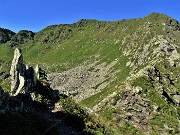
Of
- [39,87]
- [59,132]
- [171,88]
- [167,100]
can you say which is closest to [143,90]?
[167,100]

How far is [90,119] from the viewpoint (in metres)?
32.5

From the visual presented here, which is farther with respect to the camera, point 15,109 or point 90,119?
point 90,119

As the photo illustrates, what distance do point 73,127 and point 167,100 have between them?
105m

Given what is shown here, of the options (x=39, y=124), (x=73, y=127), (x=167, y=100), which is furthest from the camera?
(x=167, y=100)

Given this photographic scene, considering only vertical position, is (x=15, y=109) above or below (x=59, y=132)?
above

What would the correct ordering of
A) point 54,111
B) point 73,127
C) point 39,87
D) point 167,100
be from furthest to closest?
point 167,100
point 39,87
point 54,111
point 73,127

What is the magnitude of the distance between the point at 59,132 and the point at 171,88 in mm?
130683

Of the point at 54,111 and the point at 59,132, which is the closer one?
the point at 59,132

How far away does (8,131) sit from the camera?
20.7 meters

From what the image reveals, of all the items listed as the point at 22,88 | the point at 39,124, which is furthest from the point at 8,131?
the point at 22,88

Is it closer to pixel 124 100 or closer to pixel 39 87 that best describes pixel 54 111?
pixel 39 87

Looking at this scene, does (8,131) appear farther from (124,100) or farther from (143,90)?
(143,90)

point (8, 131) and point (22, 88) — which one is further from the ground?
point (22, 88)

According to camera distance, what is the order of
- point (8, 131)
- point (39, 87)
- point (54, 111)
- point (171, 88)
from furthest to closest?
point (171, 88)
point (39, 87)
point (54, 111)
point (8, 131)
